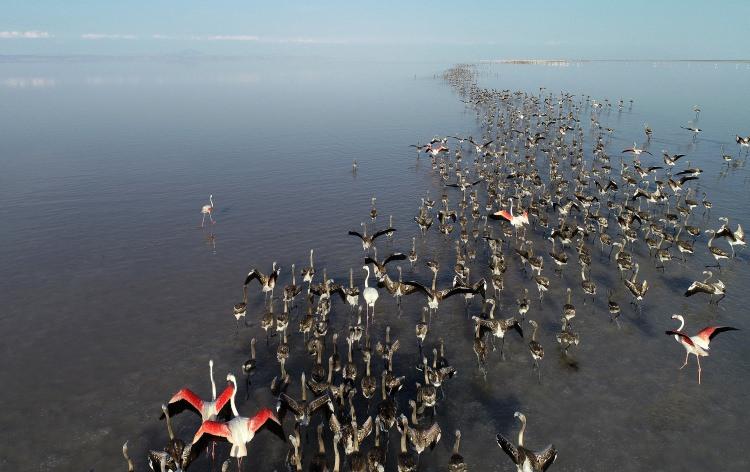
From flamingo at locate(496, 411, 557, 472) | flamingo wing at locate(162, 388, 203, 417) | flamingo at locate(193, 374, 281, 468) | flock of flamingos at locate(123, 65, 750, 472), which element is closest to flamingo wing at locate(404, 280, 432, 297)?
flock of flamingos at locate(123, 65, 750, 472)

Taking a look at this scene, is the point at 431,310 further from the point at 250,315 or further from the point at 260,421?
the point at 260,421

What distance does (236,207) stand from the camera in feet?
107

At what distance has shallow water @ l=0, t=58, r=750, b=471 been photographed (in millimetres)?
13625

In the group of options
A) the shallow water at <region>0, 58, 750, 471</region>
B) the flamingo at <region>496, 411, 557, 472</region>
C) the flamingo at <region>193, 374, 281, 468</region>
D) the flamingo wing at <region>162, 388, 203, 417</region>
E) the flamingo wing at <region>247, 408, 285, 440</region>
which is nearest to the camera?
the flamingo at <region>496, 411, 557, 472</region>

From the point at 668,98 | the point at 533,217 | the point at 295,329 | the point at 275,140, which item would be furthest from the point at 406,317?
the point at 668,98

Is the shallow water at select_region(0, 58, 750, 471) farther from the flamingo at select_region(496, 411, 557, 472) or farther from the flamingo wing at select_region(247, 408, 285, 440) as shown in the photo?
the flamingo wing at select_region(247, 408, 285, 440)

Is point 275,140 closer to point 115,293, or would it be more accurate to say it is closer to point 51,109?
point 115,293

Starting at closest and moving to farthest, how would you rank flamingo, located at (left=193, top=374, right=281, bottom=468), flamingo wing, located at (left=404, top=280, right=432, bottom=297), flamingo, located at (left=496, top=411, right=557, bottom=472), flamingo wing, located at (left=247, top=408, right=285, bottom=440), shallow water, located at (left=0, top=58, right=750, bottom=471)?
flamingo, located at (left=496, top=411, right=557, bottom=472) < flamingo, located at (left=193, top=374, right=281, bottom=468) < flamingo wing, located at (left=247, top=408, right=285, bottom=440) < shallow water, located at (left=0, top=58, right=750, bottom=471) < flamingo wing, located at (left=404, top=280, right=432, bottom=297)

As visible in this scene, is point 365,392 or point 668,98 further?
point 668,98

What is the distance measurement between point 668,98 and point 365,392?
101639 millimetres

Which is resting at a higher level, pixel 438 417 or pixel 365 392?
pixel 365 392

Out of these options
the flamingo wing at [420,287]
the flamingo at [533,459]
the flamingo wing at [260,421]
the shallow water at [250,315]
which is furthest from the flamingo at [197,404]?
the flamingo wing at [420,287]

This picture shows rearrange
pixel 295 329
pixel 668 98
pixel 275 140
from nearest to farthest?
pixel 295 329 → pixel 275 140 → pixel 668 98

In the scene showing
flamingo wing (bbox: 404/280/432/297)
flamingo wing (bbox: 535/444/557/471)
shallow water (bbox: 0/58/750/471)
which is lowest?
shallow water (bbox: 0/58/750/471)
